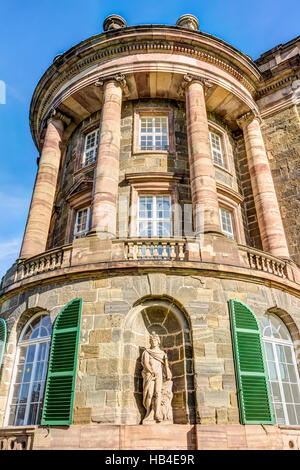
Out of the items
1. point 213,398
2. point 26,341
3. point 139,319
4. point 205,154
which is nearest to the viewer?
point 213,398

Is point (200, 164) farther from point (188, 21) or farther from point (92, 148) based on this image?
point (188, 21)

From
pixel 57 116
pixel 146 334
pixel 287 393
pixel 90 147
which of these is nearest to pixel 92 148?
pixel 90 147

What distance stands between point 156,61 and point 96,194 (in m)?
6.82

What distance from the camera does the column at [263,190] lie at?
44.1 ft

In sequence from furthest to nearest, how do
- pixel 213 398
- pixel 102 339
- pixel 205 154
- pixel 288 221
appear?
1. pixel 288 221
2. pixel 205 154
3. pixel 102 339
4. pixel 213 398

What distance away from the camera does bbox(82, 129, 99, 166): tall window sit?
636 inches

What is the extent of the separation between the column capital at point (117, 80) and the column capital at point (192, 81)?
2345 mm

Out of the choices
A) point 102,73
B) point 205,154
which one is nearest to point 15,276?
point 205,154

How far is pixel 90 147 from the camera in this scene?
16.7 m

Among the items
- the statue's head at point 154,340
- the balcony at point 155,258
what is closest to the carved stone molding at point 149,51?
the balcony at point 155,258

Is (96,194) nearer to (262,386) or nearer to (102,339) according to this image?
(102,339)

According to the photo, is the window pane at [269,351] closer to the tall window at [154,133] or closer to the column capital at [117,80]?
the tall window at [154,133]

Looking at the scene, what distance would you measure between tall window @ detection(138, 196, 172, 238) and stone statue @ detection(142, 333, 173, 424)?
4.68 m

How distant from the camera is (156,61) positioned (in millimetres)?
15531
